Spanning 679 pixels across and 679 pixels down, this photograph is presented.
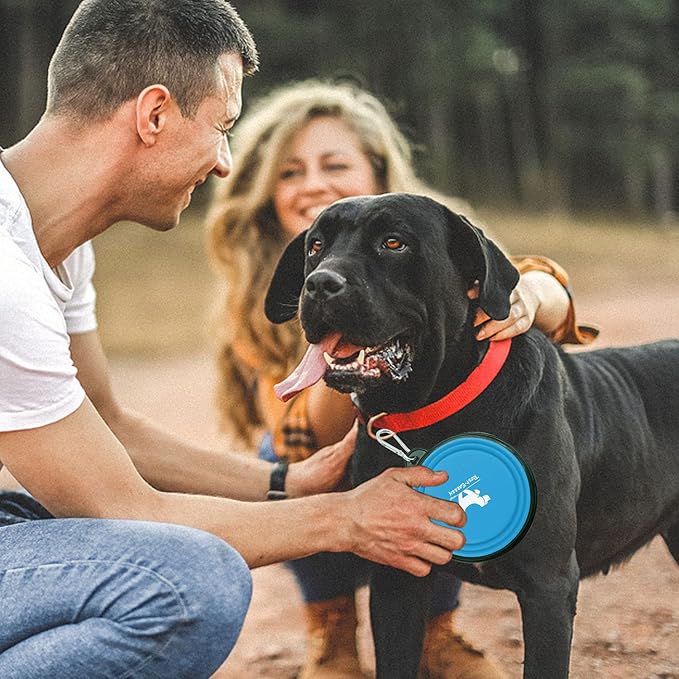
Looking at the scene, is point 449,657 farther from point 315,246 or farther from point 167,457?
point 315,246

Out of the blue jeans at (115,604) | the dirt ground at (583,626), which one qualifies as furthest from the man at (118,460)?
the dirt ground at (583,626)

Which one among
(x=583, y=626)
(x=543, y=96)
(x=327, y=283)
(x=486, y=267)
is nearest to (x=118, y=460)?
(x=327, y=283)

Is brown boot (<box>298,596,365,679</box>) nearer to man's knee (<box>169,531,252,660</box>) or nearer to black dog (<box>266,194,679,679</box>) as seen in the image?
black dog (<box>266,194,679,679</box>)

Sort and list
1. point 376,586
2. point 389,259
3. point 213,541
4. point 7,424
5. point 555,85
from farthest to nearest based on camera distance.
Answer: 1. point 555,85
2. point 376,586
3. point 389,259
4. point 213,541
5. point 7,424

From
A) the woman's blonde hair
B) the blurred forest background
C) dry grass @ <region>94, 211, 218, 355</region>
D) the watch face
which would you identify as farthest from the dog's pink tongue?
the blurred forest background

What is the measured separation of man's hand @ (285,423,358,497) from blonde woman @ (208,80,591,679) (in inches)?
9.6

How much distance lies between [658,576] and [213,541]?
2.31m

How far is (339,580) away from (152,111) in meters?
1.67

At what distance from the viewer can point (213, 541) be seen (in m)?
2.41

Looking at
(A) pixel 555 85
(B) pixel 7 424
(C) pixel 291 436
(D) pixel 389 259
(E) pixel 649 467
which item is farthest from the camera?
(A) pixel 555 85

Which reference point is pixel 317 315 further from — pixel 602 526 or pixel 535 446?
pixel 602 526

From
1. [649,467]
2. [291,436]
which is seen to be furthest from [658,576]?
[291,436]

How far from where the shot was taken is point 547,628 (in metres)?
2.52

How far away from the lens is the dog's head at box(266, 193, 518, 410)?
248 cm
